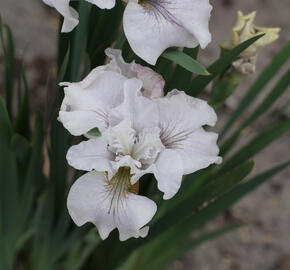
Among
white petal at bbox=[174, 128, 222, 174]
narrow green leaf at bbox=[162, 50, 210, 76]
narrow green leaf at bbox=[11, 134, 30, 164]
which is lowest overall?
narrow green leaf at bbox=[11, 134, 30, 164]

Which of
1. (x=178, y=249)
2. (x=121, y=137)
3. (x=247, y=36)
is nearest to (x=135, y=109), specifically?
(x=121, y=137)

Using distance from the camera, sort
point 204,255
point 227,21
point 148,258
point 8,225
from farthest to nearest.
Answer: point 227,21 < point 204,255 < point 148,258 < point 8,225

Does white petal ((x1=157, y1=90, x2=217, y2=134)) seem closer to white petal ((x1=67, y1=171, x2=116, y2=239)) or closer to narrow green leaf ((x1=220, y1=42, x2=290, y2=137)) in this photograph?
white petal ((x1=67, y1=171, x2=116, y2=239))

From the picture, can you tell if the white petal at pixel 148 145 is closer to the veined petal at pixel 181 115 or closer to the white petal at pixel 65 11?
the veined petal at pixel 181 115

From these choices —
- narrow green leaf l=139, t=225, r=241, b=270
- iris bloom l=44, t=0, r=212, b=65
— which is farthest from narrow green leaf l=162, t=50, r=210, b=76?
narrow green leaf l=139, t=225, r=241, b=270

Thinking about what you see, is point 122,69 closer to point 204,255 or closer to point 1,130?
point 1,130

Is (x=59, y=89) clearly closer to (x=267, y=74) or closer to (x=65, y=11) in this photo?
(x=65, y=11)

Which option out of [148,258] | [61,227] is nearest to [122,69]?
[61,227]
